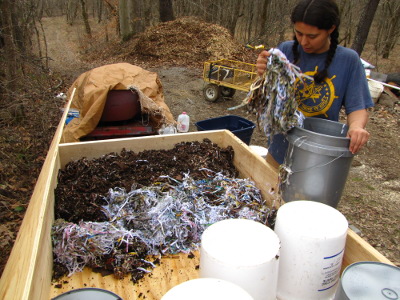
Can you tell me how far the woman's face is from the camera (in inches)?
72.2

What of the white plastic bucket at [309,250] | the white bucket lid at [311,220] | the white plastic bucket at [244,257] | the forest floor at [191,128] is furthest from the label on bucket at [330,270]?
the forest floor at [191,128]

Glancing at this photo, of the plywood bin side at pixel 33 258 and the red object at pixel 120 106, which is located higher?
the plywood bin side at pixel 33 258

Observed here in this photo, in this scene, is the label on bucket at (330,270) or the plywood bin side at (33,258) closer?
the plywood bin side at (33,258)

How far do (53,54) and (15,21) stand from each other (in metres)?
9.48

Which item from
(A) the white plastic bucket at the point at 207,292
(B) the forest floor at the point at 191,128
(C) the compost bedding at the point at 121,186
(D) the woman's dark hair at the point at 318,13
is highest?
(D) the woman's dark hair at the point at 318,13

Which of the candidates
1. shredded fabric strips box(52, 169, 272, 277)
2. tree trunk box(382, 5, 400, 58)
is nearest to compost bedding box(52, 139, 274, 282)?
shredded fabric strips box(52, 169, 272, 277)

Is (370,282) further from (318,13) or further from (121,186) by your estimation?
(121,186)

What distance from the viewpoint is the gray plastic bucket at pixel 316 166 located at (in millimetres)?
1528

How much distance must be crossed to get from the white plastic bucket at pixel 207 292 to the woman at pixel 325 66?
1136mm

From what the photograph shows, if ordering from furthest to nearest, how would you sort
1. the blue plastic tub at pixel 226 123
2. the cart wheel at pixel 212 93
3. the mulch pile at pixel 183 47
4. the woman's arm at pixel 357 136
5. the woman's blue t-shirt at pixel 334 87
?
the mulch pile at pixel 183 47
the cart wheel at pixel 212 93
the blue plastic tub at pixel 226 123
the woman's blue t-shirt at pixel 334 87
the woman's arm at pixel 357 136

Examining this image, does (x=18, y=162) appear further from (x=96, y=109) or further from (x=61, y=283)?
(x=61, y=283)

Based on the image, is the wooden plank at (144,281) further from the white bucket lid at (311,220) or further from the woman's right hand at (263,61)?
the woman's right hand at (263,61)

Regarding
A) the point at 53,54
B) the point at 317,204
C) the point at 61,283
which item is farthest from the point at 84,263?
the point at 53,54

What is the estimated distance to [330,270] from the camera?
1.41 m
